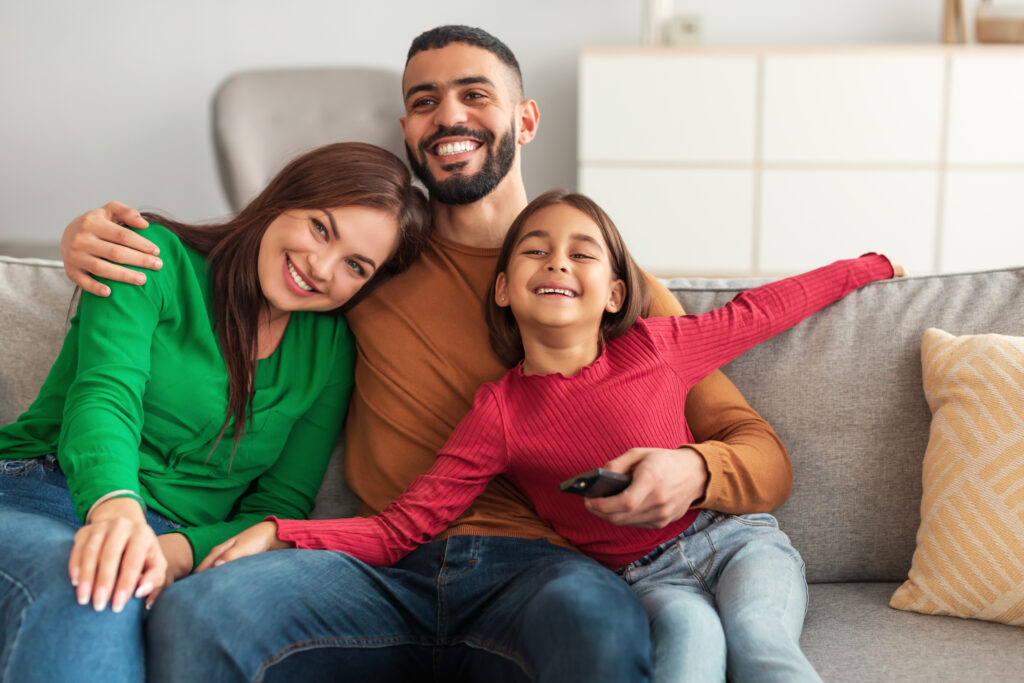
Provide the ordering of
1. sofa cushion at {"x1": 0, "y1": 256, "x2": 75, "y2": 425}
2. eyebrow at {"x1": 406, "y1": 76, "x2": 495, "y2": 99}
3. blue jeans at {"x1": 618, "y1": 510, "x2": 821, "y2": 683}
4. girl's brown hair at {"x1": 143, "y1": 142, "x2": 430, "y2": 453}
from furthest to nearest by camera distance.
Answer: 1. eyebrow at {"x1": 406, "y1": 76, "x2": 495, "y2": 99}
2. sofa cushion at {"x1": 0, "y1": 256, "x2": 75, "y2": 425}
3. girl's brown hair at {"x1": 143, "y1": 142, "x2": 430, "y2": 453}
4. blue jeans at {"x1": 618, "y1": 510, "x2": 821, "y2": 683}

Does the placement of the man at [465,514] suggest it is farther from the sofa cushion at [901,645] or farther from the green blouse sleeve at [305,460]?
the sofa cushion at [901,645]

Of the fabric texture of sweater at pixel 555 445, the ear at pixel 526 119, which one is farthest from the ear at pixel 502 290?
the ear at pixel 526 119

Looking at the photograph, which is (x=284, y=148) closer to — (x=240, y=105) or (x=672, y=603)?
(x=240, y=105)

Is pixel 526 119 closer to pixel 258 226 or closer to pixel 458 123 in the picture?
pixel 458 123

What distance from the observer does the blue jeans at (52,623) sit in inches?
37.7

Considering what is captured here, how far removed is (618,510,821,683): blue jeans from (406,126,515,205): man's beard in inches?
26.4

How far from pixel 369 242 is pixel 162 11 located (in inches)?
127

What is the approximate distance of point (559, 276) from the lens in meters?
1.32

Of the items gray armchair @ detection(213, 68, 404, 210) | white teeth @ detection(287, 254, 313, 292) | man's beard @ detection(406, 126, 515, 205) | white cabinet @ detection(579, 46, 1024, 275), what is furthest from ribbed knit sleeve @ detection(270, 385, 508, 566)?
white cabinet @ detection(579, 46, 1024, 275)

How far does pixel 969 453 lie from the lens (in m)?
1.27

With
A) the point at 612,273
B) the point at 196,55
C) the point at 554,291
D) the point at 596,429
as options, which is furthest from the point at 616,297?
the point at 196,55

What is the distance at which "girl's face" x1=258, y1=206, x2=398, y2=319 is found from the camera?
138cm

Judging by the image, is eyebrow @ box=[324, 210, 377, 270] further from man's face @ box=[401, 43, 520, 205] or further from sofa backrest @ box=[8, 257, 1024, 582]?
sofa backrest @ box=[8, 257, 1024, 582]

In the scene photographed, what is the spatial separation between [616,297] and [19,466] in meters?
0.91
